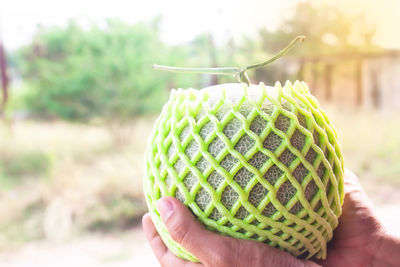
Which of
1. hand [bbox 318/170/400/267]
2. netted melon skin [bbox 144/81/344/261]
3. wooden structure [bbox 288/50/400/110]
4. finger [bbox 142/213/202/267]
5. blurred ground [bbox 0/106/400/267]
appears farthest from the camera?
wooden structure [bbox 288/50/400/110]

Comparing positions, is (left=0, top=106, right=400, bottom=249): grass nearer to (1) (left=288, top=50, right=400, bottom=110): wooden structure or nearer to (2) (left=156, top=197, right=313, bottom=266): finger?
(1) (left=288, top=50, right=400, bottom=110): wooden structure

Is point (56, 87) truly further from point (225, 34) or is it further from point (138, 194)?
point (225, 34)

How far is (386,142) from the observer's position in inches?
96.6

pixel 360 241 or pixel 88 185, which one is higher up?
pixel 360 241

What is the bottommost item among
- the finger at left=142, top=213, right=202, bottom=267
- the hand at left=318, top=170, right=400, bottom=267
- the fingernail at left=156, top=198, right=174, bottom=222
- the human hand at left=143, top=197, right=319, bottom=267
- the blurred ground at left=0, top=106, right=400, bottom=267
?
the blurred ground at left=0, top=106, right=400, bottom=267

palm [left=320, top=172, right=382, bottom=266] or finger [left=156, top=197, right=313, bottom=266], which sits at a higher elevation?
finger [left=156, top=197, right=313, bottom=266]

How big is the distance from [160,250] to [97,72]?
1.80 meters

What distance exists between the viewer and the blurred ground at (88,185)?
1.89 metres

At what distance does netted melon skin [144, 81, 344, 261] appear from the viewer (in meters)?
0.51

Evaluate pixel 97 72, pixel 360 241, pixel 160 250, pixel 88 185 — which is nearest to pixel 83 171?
pixel 88 185

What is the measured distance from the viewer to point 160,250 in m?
0.66

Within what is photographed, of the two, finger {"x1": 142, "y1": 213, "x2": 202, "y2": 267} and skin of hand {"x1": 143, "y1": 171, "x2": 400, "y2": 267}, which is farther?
finger {"x1": 142, "y1": 213, "x2": 202, "y2": 267}

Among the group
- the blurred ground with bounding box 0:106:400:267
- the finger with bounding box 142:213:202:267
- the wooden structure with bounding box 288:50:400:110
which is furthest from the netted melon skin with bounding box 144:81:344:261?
the wooden structure with bounding box 288:50:400:110

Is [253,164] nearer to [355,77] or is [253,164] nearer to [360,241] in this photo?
[360,241]
